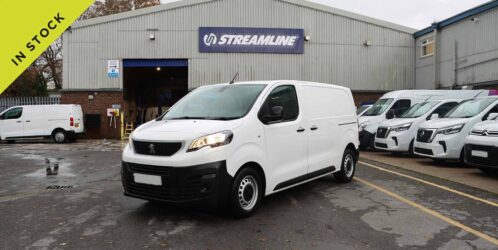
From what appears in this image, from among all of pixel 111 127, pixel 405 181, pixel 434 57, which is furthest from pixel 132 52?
pixel 405 181

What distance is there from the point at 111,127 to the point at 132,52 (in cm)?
415

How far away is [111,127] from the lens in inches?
868

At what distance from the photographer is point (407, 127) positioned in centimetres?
1226

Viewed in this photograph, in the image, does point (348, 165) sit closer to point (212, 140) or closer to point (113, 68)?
→ point (212, 140)

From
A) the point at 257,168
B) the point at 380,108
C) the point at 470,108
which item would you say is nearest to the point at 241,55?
the point at 380,108

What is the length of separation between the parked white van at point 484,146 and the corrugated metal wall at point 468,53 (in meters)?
10.1

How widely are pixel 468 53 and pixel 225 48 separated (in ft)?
38.4

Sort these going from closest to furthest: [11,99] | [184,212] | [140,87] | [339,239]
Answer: [339,239] < [184,212] < [11,99] < [140,87]

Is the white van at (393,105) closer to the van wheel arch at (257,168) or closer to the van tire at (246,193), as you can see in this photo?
the van wheel arch at (257,168)

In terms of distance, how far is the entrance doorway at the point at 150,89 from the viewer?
25.8m

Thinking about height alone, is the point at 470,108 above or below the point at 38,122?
above

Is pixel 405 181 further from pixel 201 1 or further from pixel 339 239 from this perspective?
pixel 201 1

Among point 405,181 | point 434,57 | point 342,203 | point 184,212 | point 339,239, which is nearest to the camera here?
point 339,239

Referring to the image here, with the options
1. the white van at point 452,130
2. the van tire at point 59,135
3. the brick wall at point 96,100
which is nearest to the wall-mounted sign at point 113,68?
the brick wall at point 96,100
